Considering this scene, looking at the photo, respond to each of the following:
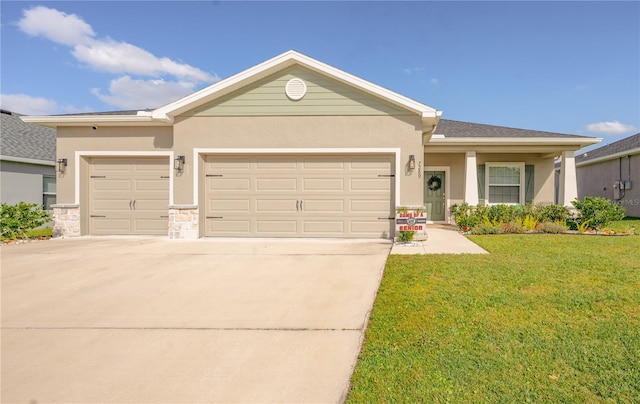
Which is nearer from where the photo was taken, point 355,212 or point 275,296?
point 275,296

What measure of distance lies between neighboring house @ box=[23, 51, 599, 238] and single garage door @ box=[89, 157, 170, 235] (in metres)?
0.03

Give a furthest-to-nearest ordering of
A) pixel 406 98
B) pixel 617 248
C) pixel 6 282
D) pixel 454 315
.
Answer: pixel 406 98 < pixel 617 248 < pixel 6 282 < pixel 454 315

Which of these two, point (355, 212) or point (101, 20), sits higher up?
point (101, 20)

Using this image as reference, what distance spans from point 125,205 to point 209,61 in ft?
30.4

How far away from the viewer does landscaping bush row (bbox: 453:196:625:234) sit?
32.6 feet

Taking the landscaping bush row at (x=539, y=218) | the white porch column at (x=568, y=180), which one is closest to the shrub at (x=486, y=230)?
the landscaping bush row at (x=539, y=218)

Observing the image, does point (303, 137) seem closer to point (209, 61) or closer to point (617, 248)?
point (617, 248)

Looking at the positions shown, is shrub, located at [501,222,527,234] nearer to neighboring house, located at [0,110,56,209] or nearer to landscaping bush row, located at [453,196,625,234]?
landscaping bush row, located at [453,196,625,234]

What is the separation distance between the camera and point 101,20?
11.1 meters

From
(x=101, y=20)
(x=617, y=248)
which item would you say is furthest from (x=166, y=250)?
(x=617, y=248)

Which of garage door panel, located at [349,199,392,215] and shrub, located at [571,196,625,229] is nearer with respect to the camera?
garage door panel, located at [349,199,392,215]

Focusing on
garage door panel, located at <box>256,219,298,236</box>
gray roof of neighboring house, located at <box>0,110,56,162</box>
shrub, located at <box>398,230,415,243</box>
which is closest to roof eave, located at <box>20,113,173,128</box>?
garage door panel, located at <box>256,219,298,236</box>

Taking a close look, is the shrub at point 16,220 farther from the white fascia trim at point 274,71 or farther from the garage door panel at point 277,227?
the garage door panel at point 277,227

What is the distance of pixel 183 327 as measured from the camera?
11.5ft
